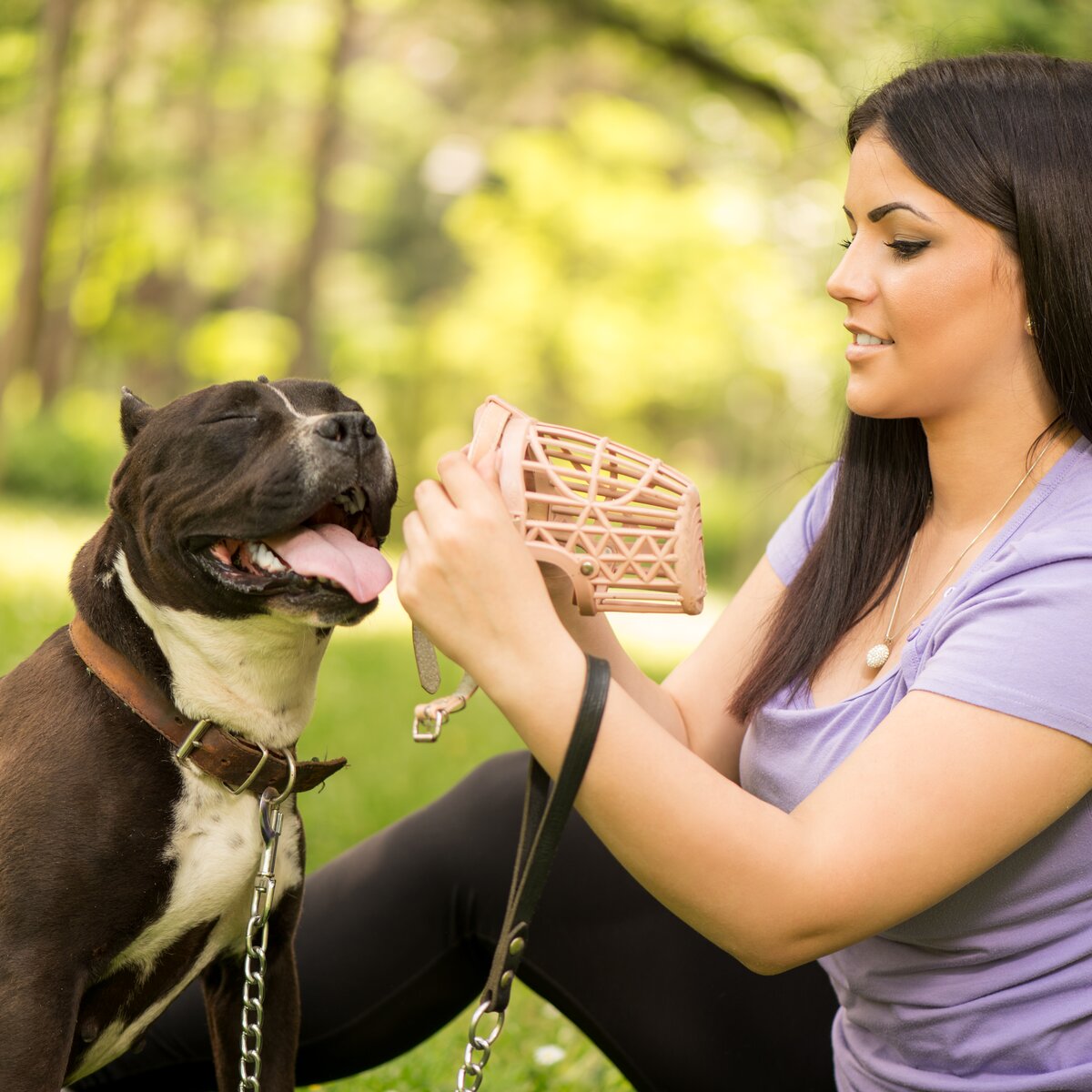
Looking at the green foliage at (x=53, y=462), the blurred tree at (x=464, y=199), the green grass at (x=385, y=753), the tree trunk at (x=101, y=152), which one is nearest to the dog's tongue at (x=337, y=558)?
the green grass at (x=385, y=753)

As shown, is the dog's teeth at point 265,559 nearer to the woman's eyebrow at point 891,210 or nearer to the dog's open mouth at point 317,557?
the dog's open mouth at point 317,557

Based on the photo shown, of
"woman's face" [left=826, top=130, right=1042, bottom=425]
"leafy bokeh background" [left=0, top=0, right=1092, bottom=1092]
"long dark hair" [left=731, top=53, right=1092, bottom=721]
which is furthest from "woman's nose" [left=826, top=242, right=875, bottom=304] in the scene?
"leafy bokeh background" [left=0, top=0, right=1092, bottom=1092]

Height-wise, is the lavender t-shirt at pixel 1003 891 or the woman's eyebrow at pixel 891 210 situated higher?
the woman's eyebrow at pixel 891 210

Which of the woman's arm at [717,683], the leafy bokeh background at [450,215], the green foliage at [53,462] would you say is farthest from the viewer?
the green foliage at [53,462]

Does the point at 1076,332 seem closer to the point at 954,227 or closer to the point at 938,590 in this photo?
the point at 954,227

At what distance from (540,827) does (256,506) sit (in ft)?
2.40

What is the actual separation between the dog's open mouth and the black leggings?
69 centimetres

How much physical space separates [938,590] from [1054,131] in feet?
2.46

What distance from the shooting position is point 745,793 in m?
1.83

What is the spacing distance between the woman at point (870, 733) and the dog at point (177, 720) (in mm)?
406

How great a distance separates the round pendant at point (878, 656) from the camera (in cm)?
229

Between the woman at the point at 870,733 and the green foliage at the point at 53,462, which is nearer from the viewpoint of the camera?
the woman at the point at 870,733

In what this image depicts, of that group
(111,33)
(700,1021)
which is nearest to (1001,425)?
(700,1021)

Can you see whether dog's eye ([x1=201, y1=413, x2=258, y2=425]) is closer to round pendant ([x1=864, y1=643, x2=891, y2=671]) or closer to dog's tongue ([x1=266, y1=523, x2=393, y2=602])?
dog's tongue ([x1=266, y1=523, x2=393, y2=602])
